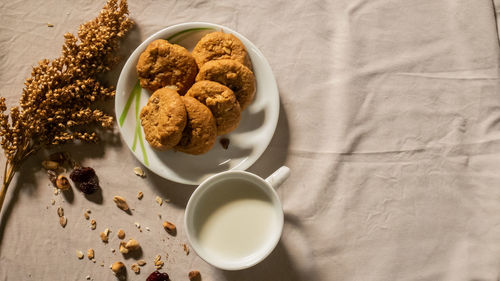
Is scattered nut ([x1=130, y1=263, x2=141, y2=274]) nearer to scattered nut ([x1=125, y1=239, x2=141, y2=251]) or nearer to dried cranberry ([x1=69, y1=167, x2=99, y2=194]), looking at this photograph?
scattered nut ([x1=125, y1=239, x2=141, y2=251])

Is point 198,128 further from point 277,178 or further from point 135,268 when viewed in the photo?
point 135,268

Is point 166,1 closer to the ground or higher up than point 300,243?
higher up

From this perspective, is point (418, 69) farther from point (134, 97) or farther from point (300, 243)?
→ point (134, 97)

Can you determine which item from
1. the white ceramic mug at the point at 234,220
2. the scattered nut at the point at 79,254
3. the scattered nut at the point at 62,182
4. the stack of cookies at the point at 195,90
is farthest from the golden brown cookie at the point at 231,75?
the scattered nut at the point at 79,254

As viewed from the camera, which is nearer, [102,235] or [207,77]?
[207,77]

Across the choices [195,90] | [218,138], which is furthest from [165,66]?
[218,138]

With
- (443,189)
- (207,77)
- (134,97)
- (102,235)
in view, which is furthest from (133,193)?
(443,189)

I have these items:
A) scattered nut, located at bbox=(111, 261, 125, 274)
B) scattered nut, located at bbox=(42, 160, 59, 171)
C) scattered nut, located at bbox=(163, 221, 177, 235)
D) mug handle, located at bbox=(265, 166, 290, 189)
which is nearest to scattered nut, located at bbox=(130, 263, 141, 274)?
scattered nut, located at bbox=(111, 261, 125, 274)
